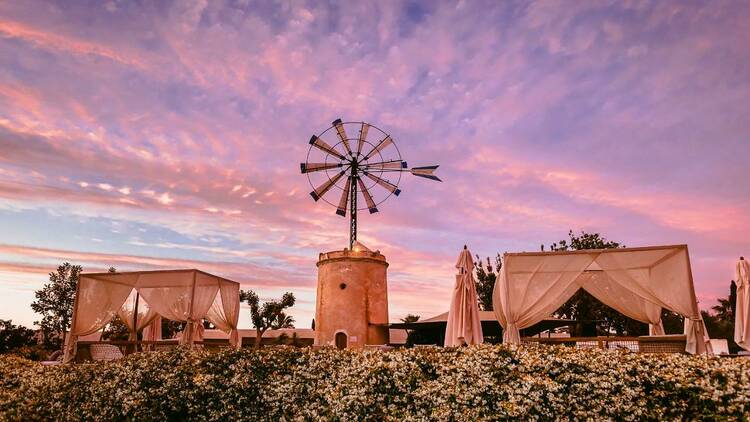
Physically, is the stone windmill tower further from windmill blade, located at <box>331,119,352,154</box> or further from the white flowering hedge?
the white flowering hedge

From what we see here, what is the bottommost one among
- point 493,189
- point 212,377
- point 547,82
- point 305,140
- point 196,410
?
point 196,410

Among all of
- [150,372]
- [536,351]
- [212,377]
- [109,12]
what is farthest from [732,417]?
[109,12]

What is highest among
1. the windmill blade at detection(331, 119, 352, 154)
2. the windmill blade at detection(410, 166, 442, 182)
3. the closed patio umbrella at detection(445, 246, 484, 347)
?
the windmill blade at detection(331, 119, 352, 154)

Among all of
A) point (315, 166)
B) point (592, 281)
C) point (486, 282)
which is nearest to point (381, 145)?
point (315, 166)

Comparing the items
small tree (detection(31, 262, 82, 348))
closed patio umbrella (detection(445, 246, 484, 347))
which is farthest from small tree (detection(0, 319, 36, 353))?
closed patio umbrella (detection(445, 246, 484, 347))

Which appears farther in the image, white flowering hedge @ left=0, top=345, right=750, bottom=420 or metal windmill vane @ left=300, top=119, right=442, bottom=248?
metal windmill vane @ left=300, top=119, right=442, bottom=248

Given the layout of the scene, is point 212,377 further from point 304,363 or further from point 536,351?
point 536,351

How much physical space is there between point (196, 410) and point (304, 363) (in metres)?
2.15

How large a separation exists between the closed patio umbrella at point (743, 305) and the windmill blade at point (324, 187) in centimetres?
1856

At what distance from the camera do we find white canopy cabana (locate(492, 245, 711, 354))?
888 centimetres

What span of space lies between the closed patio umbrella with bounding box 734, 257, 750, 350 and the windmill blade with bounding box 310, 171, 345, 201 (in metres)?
18.6

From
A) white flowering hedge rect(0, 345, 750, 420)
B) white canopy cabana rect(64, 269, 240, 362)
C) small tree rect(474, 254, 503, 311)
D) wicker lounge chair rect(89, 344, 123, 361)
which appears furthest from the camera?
small tree rect(474, 254, 503, 311)

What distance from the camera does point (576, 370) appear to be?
6.38 meters

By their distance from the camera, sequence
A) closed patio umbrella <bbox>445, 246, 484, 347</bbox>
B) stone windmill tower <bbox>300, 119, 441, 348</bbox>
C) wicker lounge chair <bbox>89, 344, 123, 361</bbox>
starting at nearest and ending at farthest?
closed patio umbrella <bbox>445, 246, 484, 347</bbox>, wicker lounge chair <bbox>89, 344, 123, 361</bbox>, stone windmill tower <bbox>300, 119, 441, 348</bbox>
